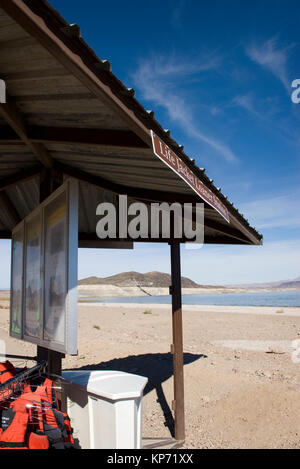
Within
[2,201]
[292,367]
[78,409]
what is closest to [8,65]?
[78,409]

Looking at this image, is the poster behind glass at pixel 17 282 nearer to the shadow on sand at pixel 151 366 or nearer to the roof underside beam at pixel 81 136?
the roof underside beam at pixel 81 136

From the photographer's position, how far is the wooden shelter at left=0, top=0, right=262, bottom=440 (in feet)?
6.17

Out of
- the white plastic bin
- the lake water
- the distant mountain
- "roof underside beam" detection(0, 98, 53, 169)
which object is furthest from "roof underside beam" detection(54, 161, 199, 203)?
the distant mountain

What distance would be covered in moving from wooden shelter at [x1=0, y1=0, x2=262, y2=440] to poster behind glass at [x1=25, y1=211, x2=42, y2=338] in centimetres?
37

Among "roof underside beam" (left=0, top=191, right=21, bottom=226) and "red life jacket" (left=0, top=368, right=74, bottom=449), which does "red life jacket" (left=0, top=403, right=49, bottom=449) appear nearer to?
"red life jacket" (left=0, top=368, right=74, bottom=449)

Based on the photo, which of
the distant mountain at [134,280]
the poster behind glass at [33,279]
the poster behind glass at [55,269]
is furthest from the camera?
Result: the distant mountain at [134,280]

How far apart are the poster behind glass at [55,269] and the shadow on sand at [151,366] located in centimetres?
367

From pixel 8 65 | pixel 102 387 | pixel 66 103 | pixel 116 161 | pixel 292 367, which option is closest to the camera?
pixel 8 65


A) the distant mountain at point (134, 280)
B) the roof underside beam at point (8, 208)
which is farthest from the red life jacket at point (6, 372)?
the distant mountain at point (134, 280)

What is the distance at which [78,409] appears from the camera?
128 inches

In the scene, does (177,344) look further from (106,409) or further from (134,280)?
(134,280)

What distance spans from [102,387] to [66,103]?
91.3 inches

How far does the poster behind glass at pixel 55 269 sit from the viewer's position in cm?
294

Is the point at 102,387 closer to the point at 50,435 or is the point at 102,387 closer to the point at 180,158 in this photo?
the point at 50,435
